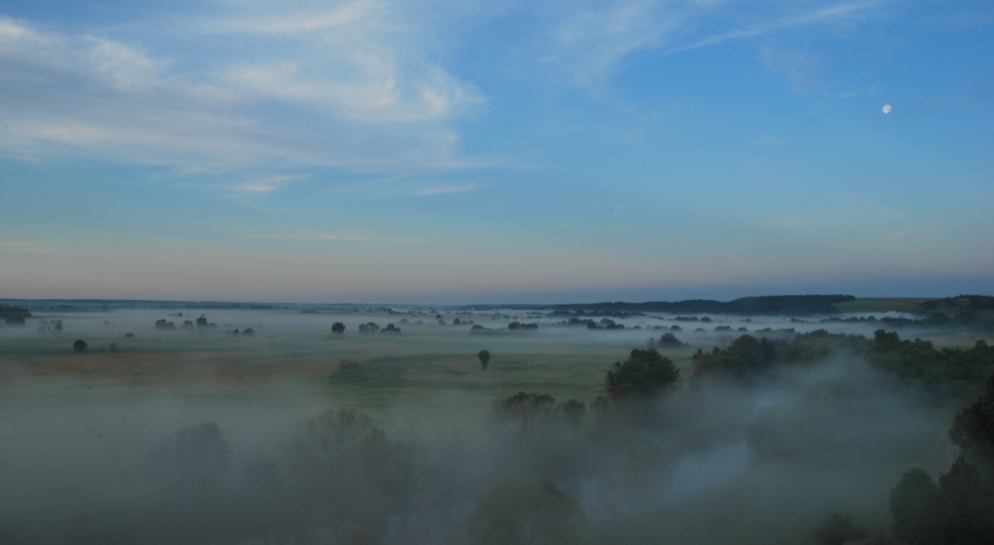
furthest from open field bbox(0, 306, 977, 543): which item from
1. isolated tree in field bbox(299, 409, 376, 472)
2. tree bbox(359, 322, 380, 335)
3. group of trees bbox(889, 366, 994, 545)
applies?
tree bbox(359, 322, 380, 335)

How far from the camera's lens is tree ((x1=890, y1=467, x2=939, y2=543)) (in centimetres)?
2025

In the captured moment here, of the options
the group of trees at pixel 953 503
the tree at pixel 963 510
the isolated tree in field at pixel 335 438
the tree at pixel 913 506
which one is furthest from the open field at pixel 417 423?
the tree at pixel 963 510

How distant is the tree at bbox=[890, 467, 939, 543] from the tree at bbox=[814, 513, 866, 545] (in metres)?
1.25

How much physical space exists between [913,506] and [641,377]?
71.9 ft

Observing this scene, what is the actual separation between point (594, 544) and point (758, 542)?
6.36 m

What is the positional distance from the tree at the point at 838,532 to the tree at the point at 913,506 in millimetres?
1254

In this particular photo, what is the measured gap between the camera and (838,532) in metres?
21.8

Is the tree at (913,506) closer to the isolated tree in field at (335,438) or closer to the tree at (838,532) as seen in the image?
the tree at (838,532)

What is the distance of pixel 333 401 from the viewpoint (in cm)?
4556

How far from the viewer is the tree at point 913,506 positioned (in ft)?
66.4

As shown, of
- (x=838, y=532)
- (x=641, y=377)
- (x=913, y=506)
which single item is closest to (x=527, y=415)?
(x=641, y=377)

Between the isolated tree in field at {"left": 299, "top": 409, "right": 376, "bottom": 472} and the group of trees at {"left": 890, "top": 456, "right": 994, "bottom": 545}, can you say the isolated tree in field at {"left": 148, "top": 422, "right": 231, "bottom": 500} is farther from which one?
the group of trees at {"left": 890, "top": 456, "right": 994, "bottom": 545}

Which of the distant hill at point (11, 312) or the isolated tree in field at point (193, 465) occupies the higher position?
the distant hill at point (11, 312)

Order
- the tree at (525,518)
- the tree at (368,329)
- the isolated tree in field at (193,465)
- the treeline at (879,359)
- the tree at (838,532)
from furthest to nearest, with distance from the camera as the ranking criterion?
the tree at (368,329) → the treeline at (879,359) → the isolated tree in field at (193,465) → the tree at (525,518) → the tree at (838,532)
